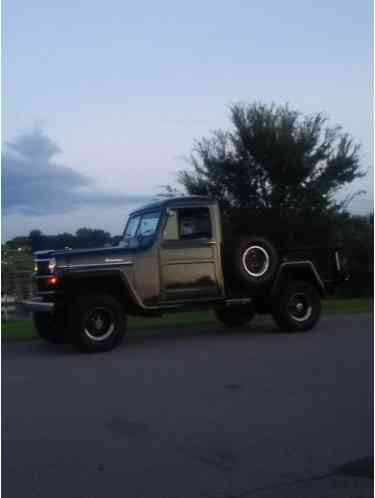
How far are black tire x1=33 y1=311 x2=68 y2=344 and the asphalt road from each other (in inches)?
26.9

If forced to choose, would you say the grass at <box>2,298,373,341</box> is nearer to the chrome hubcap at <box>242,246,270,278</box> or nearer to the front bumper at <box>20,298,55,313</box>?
the front bumper at <box>20,298,55,313</box>

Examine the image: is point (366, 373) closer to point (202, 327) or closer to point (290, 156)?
point (202, 327)

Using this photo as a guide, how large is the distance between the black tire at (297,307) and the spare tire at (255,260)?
542 millimetres

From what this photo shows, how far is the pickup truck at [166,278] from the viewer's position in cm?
1132

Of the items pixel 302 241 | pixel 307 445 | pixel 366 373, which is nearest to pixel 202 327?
pixel 366 373

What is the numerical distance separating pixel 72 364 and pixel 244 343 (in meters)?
3.02

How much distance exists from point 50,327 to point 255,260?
367 cm

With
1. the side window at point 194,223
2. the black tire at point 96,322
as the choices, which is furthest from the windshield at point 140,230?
the black tire at point 96,322

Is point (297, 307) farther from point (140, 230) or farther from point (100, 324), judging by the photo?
point (100, 324)

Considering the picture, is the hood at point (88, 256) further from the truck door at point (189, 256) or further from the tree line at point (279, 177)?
the tree line at point (279, 177)

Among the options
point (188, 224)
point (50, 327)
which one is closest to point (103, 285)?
point (50, 327)

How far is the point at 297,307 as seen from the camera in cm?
1315

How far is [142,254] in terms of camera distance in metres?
11.7

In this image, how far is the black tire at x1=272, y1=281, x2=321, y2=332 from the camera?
42.1 ft
